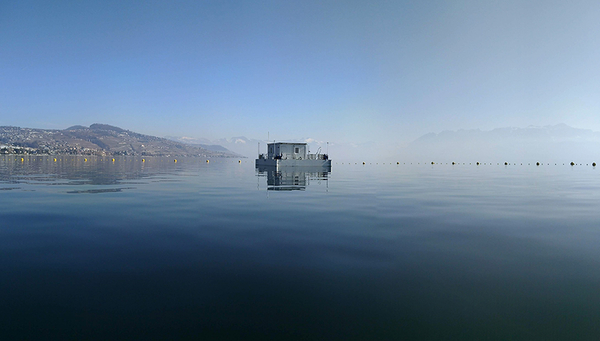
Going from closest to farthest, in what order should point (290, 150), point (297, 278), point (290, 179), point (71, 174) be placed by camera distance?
point (297, 278)
point (290, 179)
point (71, 174)
point (290, 150)

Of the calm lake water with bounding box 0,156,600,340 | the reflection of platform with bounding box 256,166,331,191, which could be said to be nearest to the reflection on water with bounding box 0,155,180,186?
the reflection of platform with bounding box 256,166,331,191

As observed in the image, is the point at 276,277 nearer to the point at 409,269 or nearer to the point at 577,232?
the point at 409,269

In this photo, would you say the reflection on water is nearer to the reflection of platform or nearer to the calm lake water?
the reflection of platform

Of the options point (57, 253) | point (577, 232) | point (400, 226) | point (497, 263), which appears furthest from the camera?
point (400, 226)

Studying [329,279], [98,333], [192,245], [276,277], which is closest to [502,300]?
[329,279]

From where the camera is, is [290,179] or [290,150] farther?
[290,150]

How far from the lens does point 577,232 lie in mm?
13930

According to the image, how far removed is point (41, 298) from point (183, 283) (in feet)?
8.85

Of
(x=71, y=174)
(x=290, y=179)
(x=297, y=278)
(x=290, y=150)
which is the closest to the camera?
(x=297, y=278)

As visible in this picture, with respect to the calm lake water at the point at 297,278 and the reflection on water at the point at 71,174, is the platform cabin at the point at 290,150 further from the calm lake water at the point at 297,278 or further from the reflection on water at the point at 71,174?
the calm lake water at the point at 297,278

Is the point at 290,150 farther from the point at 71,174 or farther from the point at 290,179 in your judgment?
the point at 71,174

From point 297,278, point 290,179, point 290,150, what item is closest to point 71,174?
point 290,179

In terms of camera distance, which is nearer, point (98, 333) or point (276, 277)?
Result: point (98, 333)

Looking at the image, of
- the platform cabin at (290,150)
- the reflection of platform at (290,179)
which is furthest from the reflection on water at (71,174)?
the platform cabin at (290,150)
